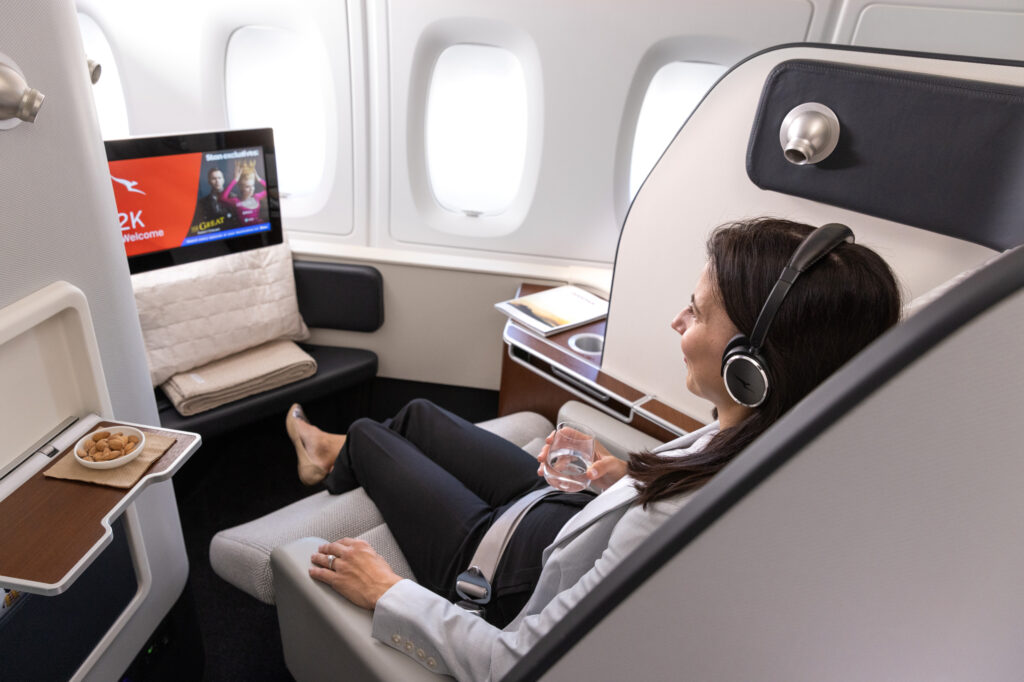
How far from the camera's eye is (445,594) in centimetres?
141

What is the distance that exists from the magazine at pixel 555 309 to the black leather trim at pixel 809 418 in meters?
1.54

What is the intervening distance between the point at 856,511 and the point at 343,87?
7.84 feet

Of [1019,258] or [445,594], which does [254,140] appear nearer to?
[445,594]

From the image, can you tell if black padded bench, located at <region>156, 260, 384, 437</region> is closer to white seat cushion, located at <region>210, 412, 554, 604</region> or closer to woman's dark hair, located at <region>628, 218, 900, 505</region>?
white seat cushion, located at <region>210, 412, 554, 604</region>

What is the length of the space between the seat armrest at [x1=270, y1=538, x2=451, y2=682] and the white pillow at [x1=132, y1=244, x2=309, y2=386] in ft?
3.31

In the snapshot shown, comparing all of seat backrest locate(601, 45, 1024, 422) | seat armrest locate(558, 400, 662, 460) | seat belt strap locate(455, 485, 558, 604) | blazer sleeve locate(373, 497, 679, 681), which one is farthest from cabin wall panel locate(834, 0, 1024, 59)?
blazer sleeve locate(373, 497, 679, 681)

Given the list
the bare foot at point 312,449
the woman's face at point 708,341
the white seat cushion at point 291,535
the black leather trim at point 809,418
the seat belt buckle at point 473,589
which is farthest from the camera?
the bare foot at point 312,449

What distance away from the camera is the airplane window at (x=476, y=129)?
2521 millimetres

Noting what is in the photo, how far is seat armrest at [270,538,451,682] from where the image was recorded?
1125 mm

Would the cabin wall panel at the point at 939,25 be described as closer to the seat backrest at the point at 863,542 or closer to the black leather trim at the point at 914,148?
the black leather trim at the point at 914,148

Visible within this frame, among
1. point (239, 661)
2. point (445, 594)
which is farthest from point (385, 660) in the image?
point (239, 661)

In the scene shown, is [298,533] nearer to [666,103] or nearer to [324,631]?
[324,631]

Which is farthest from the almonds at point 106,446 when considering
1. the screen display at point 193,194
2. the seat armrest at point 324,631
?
the screen display at point 193,194

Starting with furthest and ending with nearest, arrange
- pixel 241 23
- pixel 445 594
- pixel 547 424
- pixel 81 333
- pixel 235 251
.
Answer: pixel 241 23
pixel 235 251
pixel 547 424
pixel 445 594
pixel 81 333
